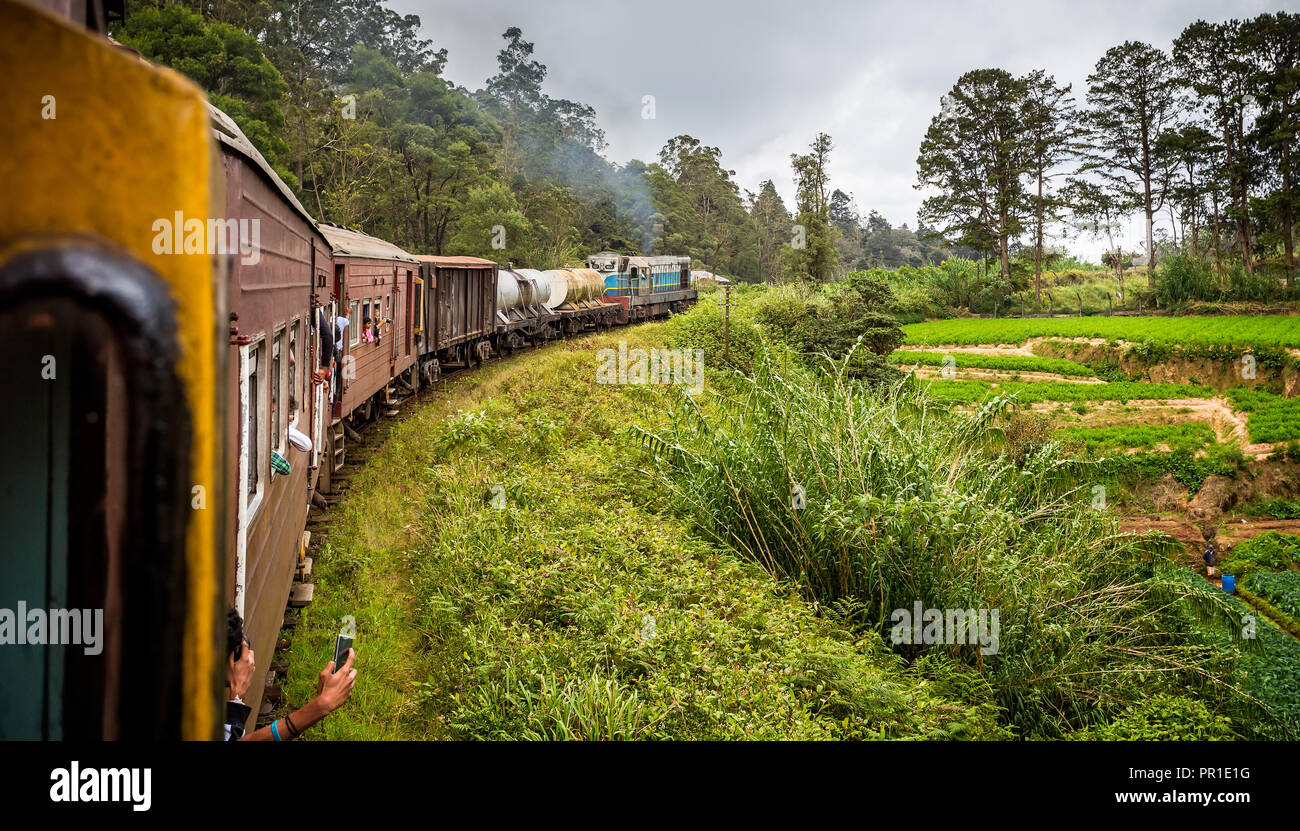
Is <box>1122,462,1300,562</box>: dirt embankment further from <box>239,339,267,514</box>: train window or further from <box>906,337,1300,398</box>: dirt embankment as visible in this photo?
<box>239,339,267,514</box>: train window

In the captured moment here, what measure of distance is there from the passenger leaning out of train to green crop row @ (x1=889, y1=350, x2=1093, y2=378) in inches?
1079

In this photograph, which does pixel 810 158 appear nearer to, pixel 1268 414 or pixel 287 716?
pixel 1268 414

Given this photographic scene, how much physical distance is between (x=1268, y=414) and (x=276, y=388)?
1011 inches

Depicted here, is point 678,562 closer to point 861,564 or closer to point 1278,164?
point 861,564

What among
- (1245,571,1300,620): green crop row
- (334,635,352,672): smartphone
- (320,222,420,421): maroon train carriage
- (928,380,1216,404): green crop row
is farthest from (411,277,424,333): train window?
(1245,571,1300,620): green crop row

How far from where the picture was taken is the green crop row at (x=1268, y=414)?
20.4m

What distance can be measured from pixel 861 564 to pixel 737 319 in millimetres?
15504

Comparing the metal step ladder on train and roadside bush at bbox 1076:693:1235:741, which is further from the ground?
the metal step ladder on train

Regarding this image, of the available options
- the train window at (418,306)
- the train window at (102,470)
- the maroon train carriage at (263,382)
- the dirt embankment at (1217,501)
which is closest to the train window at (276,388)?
the maroon train carriage at (263,382)

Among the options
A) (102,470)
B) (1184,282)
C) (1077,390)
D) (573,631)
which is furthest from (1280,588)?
(1184,282)

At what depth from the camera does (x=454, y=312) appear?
18688mm

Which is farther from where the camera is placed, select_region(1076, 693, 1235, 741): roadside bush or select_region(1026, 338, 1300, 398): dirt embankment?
select_region(1026, 338, 1300, 398): dirt embankment

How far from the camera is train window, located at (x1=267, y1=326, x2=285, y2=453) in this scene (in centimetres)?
482
